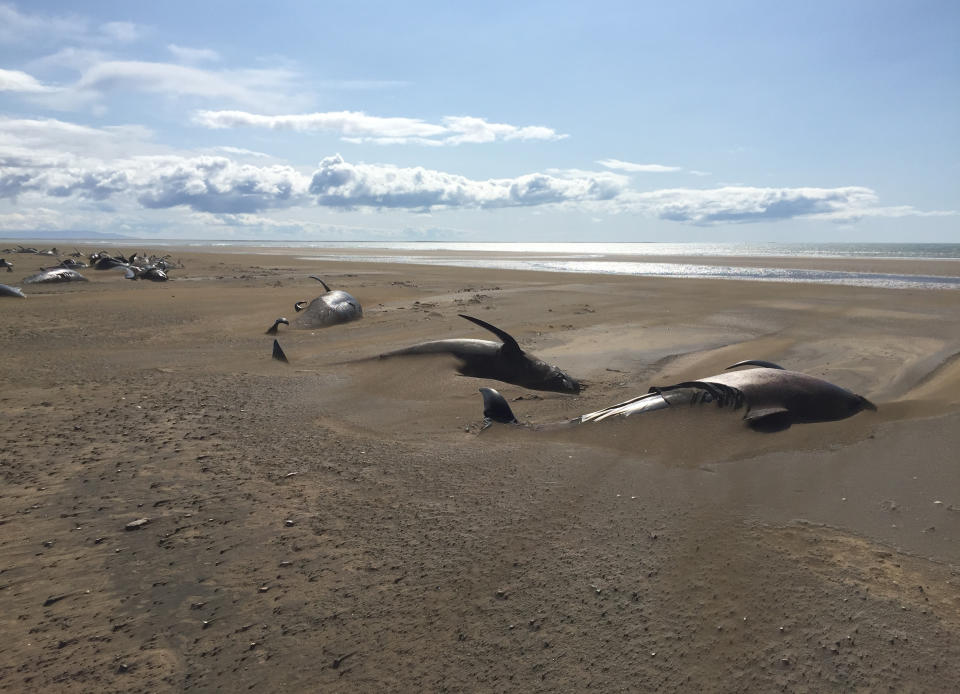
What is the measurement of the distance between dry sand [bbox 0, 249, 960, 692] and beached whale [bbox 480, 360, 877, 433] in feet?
0.69

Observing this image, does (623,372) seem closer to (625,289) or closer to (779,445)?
(779,445)

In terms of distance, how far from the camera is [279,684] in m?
2.41

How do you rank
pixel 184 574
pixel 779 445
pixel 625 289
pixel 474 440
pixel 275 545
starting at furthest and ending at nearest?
1. pixel 625 289
2. pixel 474 440
3. pixel 779 445
4. pixel 275 545
5. pixel 184 574

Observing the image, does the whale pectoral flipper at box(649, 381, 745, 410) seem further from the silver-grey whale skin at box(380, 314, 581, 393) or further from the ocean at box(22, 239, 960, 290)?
the ocean at box(22, 239, 960, 290)

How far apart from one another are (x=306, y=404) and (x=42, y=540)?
3.12 metres

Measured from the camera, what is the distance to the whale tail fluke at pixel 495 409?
5738 millimetres

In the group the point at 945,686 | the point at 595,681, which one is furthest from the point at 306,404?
the point at 945,686

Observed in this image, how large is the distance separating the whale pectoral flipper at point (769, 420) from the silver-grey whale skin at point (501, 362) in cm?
222

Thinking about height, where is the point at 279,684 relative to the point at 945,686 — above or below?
below

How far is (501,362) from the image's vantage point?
7.91m

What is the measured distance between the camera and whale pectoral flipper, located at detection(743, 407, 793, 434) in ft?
17.4

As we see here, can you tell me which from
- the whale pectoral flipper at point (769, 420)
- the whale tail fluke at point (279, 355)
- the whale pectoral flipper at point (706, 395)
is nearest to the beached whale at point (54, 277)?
the whale tail fluke at point (279, 355)

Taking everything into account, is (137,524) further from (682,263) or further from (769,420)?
(682,263)

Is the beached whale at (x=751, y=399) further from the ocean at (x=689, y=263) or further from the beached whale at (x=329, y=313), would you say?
the ocean at (x=689, y=263)
